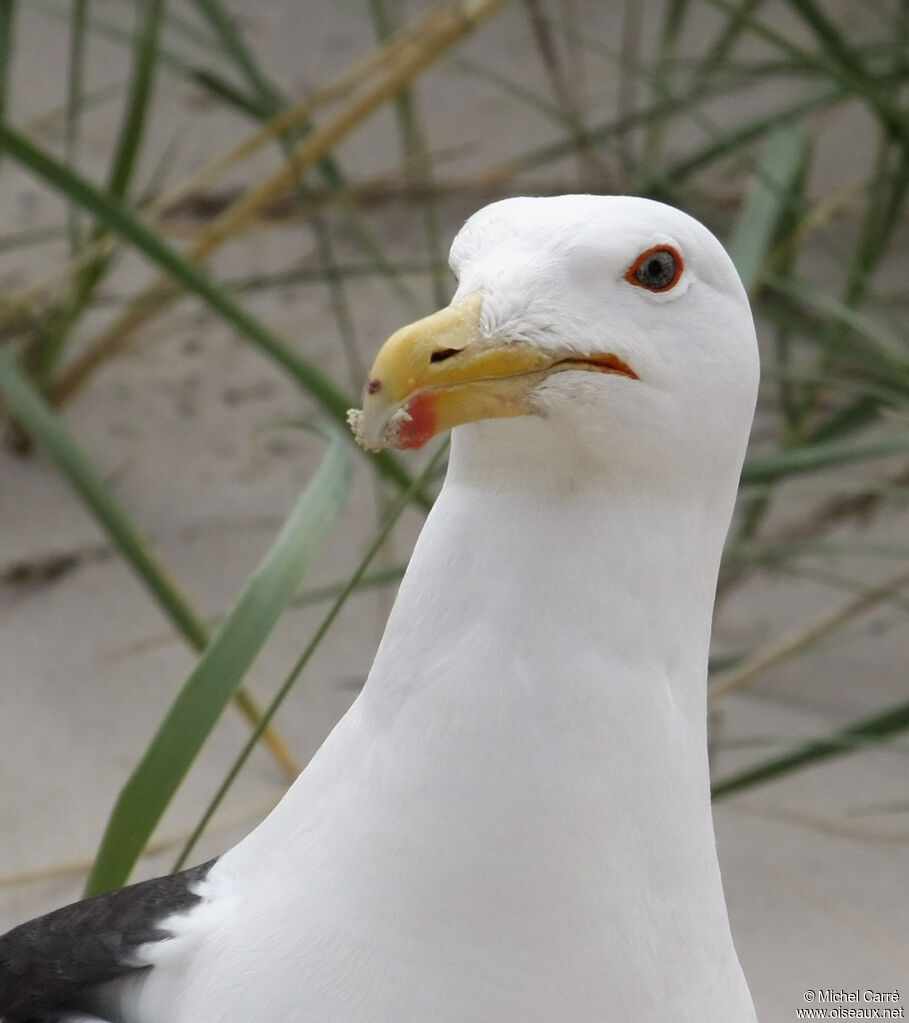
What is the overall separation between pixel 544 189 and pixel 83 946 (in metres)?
2.24

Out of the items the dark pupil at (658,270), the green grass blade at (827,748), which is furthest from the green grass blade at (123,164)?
the dark pupil at (658,270)

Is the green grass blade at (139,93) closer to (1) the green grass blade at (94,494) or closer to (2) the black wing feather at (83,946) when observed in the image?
(1) the green grass blade at (94,494)

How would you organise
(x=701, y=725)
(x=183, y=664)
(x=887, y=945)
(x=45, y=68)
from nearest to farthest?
(x=701, y=725) < (x=887, y=945) < (x=183, y=664) < (x=45, y=68)

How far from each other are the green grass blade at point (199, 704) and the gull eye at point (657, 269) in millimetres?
307

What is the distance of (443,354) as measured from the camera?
68 cm

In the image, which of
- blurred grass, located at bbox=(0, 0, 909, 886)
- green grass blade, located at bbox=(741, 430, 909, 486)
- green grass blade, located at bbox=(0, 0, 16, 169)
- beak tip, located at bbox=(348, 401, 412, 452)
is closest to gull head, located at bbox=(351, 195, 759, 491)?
beak tip, located at bbox=(348, 401, 412, 452)

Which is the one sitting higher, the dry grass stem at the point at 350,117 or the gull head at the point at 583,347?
the dry grass stem at the point at 350,117

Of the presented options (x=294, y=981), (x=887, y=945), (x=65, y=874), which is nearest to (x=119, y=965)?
(x=294, y=981)

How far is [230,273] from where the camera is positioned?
290 cm

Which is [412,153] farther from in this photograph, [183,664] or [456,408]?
[456,408]

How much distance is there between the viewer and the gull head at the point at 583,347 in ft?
2.24

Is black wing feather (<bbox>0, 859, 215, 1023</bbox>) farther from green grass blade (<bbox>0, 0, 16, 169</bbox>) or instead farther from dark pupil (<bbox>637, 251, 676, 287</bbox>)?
green grass blade (<bbox>0, 0, 16, 169</bbox>)

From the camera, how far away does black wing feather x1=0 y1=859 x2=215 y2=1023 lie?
86 cm

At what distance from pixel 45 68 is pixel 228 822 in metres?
2.14
